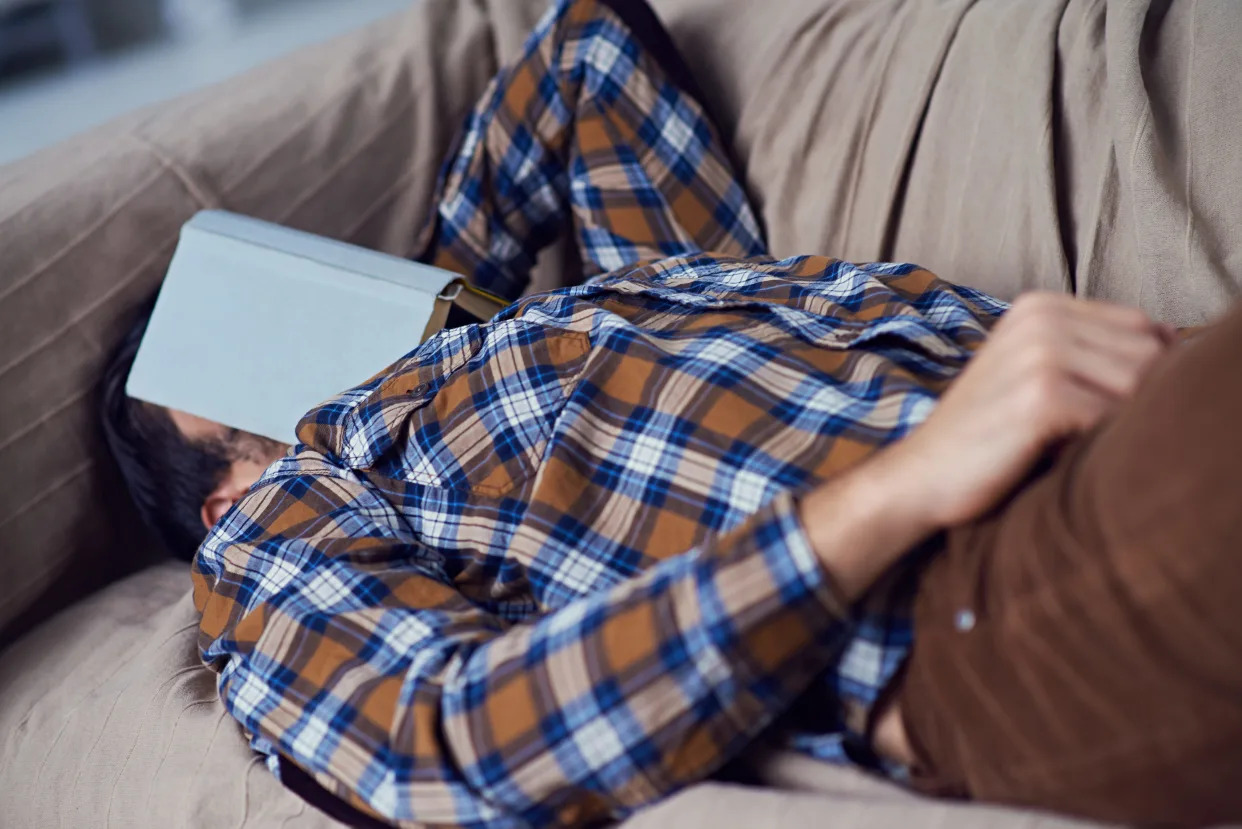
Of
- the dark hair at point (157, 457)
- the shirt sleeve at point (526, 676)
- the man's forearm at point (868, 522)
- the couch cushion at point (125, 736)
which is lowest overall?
the couch cushion at point (125, 736)

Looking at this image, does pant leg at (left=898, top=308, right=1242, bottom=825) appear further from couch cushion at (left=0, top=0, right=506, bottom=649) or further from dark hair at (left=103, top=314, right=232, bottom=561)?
couch cushion at (left=0, top=0, right=506, bottom=649)

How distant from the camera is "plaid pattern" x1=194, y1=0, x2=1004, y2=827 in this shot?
0.57 metres

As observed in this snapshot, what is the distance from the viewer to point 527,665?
0.59 m

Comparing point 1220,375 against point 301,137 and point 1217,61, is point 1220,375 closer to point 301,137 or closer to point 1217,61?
point 1217,61

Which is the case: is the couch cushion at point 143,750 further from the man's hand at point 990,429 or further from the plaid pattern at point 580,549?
the man's hand at point 990,429

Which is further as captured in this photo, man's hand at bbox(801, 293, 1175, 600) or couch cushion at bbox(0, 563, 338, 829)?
couch cushion at bbox(0, 563, 338, 829)

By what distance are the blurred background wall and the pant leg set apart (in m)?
2.15

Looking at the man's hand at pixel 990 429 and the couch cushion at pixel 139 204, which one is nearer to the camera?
the man's hand at pixel 990 429

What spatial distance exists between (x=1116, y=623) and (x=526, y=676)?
1.00 ft

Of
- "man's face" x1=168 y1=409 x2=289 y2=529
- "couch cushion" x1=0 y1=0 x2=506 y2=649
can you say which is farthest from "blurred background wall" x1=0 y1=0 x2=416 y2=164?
"man's face" x1=168 y1=409 x2=289 y2=529

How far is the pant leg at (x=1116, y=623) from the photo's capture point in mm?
406

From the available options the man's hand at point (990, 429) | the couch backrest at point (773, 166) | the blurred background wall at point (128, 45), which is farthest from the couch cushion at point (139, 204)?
the blurred background wall at point (128, 45)

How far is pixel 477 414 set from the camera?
79 cm

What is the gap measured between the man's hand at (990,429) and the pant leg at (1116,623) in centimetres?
2
